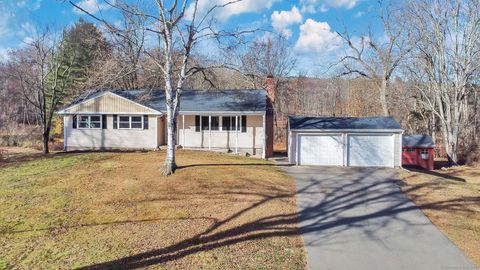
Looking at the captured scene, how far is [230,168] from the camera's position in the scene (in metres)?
15.6

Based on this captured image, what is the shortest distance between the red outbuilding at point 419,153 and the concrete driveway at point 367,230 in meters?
10.9

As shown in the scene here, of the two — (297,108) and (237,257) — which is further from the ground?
(297,108)

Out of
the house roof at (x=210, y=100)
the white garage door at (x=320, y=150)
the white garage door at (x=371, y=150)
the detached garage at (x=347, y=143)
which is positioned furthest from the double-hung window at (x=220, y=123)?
the white garage door at (x=371, y=150)

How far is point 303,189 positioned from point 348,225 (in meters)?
3.97

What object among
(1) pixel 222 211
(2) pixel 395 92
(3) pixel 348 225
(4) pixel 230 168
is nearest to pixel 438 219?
(3) pixel 348 225

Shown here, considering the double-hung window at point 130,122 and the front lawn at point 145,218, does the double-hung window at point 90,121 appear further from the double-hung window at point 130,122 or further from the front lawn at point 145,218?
the front lawn at point 145,218

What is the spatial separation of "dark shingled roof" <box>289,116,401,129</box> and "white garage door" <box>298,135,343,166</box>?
2.02ft

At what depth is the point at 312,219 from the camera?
9.56 meters

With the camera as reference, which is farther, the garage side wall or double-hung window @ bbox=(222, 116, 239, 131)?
double-hung window @ bbox=(222, 116, 239, 131)

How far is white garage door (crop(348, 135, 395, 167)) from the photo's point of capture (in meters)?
19.2

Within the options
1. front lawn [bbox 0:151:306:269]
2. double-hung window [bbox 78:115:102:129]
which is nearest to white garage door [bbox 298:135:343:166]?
front lawn [bbox 0:151:306:269]

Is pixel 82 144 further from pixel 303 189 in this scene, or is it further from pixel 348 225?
pixel 348 225

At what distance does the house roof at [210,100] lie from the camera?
73.4 feet

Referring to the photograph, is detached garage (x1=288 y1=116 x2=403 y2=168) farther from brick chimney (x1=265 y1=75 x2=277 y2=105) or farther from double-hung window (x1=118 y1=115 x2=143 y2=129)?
double-hung window (x1=118 y1=115 x2=143 y2=129)
